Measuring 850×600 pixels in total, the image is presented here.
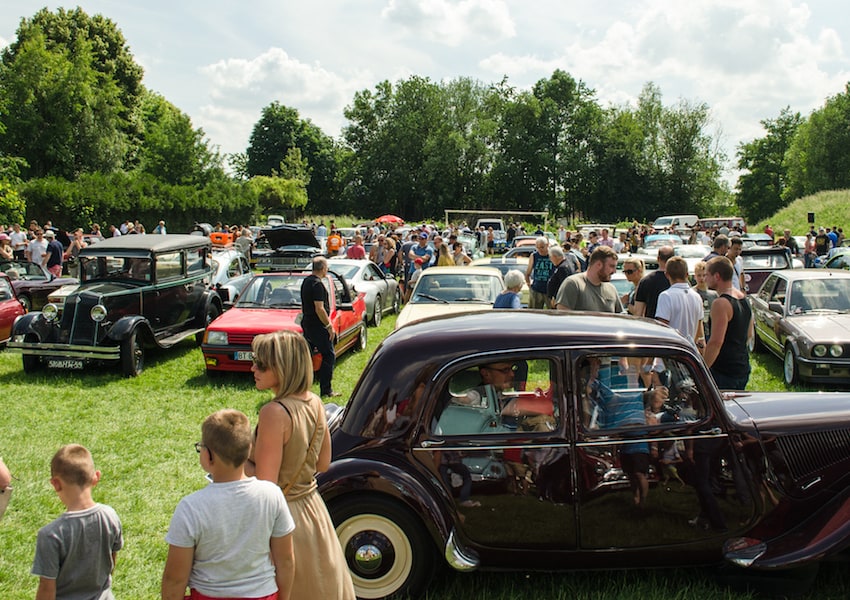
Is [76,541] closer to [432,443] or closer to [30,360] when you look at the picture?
[432,443]

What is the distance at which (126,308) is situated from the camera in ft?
35.8

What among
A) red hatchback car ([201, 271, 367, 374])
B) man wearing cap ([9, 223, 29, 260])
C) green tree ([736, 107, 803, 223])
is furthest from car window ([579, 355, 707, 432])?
green tree ([736, 107, 803, 223])

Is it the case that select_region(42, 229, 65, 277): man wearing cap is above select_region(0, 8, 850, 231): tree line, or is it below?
below

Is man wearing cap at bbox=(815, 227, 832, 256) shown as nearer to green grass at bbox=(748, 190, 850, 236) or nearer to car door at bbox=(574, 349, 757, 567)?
green grass at bbox=(748, 190, 850, 236)

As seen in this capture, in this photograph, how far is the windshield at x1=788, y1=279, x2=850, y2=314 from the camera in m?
10.3

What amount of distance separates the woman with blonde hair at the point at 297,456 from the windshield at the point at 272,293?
7.97 m

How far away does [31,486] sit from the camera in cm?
626

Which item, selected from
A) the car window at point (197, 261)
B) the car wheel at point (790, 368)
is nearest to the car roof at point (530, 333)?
the car wheel at point (790, 368)

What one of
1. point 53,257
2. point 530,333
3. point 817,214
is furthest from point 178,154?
point 530,333

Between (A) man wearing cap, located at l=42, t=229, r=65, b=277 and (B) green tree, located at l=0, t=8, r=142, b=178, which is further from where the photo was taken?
(B) green tree, located at l=0, t=8, r=142, b=178

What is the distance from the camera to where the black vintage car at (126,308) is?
10.3m

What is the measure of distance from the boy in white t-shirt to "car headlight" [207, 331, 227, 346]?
7680 mm

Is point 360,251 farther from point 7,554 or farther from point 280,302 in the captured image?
point 7,554

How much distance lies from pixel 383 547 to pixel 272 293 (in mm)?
7746
